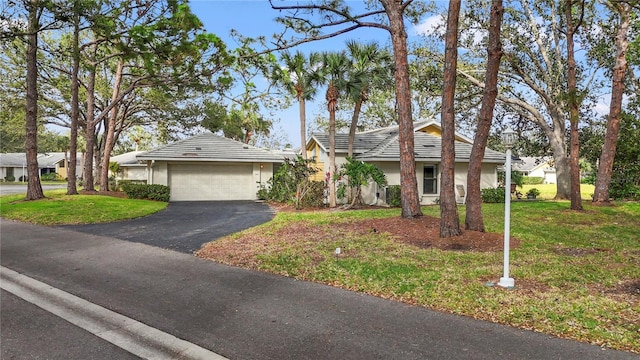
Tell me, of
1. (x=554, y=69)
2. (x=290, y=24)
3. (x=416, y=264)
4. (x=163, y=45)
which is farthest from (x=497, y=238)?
(x=554, y=69)

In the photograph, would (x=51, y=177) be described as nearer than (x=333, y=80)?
No

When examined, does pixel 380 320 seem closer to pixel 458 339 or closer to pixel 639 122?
pixel 458 339

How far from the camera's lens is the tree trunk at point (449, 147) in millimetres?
8406

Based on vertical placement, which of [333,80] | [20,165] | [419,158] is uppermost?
[333,80]

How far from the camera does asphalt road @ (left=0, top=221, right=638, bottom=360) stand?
363 cm

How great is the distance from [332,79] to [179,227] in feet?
30.2

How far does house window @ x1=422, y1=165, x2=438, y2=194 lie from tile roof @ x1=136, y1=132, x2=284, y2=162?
8.62 m

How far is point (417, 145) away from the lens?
1988cm

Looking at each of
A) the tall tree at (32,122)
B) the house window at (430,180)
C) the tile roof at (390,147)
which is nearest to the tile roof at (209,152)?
the tile roof at (390,147)

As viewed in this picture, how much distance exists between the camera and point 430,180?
19609 mm

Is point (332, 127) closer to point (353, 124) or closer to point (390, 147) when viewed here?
point (353, 124)

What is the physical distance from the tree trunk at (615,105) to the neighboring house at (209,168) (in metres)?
15.9

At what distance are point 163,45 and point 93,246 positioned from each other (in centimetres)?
675

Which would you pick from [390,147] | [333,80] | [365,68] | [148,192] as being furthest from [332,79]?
[148,192]
